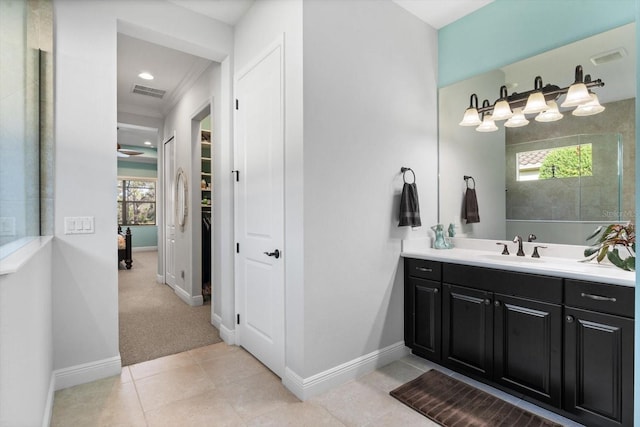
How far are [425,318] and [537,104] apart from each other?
176cm

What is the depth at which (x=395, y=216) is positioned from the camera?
2.66 metres

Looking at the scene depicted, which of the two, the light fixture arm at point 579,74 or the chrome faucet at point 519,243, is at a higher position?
the light fixture arm at point 579,74

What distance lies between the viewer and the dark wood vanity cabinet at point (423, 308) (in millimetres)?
2493

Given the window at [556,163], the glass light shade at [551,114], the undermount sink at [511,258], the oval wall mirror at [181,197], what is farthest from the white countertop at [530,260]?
the oval wall mirror at [181,197]

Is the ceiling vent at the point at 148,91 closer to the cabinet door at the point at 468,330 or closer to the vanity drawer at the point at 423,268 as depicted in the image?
the vanity drawer at the point at 423,268

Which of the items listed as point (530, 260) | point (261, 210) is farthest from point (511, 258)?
point (261, 210)

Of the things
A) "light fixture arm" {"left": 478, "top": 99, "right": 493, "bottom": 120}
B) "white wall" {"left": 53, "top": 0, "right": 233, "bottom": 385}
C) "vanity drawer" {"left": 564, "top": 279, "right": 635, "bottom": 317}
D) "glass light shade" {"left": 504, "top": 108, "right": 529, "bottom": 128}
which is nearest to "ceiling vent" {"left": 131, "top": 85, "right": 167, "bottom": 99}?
"white wall" {"left": 53, "top": 0, "right": 233, "bottom": 385}

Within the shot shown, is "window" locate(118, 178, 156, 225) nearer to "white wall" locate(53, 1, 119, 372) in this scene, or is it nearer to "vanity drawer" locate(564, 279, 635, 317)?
"white wall" locate(53, 1, 119, 372)

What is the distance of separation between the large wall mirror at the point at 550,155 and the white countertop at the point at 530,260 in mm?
91

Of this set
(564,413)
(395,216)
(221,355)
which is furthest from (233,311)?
(564,413)

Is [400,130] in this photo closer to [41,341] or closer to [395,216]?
[395,216]

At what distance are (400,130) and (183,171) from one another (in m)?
3.15

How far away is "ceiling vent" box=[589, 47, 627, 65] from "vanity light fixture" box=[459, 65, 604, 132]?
3.4 inches

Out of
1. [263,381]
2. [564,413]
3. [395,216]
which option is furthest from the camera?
[395,216]
